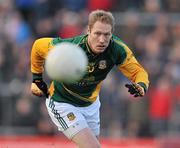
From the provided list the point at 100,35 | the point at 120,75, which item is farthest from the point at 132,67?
the point at 120,75

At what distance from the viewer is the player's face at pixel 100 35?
387 inches

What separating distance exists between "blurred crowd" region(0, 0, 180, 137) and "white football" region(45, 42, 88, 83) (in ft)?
20.8

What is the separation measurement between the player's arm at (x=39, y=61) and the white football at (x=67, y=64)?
0.90 meters

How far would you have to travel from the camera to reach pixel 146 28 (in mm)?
16953

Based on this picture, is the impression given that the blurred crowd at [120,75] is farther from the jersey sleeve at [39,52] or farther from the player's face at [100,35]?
the player's face at [100,35]

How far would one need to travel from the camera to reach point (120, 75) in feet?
52.6

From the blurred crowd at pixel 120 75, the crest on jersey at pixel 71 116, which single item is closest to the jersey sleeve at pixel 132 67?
the crest on jersey at pixel 71 116

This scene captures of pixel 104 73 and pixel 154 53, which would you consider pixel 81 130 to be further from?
pixel 154 53

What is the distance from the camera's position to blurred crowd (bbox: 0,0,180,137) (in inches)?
623

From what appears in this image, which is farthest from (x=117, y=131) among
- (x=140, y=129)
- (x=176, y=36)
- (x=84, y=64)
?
(x=84, y=64)

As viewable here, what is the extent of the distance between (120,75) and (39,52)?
230 inches

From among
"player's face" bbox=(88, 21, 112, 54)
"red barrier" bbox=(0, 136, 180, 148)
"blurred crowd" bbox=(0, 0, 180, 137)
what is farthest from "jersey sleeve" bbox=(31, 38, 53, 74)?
"blurred crowd" bbox=(0, 0, 180, 137)

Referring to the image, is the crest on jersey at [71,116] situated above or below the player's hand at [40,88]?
below

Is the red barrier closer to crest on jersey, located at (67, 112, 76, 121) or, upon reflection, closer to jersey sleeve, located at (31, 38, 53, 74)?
jersey sleeve, located at (31, 38, 53, 74)
